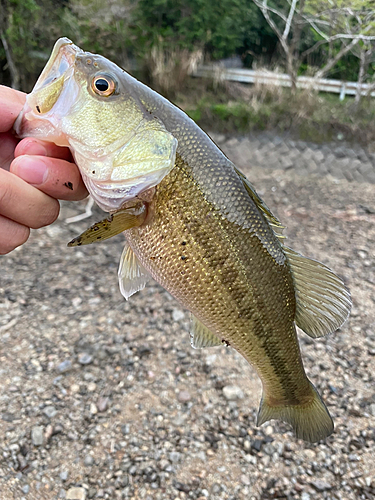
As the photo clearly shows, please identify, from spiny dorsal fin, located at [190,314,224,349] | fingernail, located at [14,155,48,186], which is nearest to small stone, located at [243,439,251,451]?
spiny dorsal fin, located at [190,314,224,349]

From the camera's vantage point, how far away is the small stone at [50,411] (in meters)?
2.47

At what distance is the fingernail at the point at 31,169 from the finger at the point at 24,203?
2cm

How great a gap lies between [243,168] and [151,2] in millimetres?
4545

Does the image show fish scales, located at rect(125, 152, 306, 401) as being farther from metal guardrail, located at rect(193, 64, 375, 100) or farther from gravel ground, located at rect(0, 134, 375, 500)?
metal guardrail, located at rect(193, 64, 375, 100)

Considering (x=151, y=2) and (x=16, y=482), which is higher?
(x=151, y=2)

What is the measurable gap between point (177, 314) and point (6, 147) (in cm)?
215

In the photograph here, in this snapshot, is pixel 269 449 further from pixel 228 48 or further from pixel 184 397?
pixel 228 48

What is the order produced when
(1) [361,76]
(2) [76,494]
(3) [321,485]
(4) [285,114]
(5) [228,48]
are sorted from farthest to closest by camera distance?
(5) [228,48] < (1) [361,76] < (4) [285,114] < (3) [321,485] < (2) [76,494]

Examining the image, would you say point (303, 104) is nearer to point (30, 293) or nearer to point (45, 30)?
point (45, 30)

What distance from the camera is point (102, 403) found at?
2.59 metres

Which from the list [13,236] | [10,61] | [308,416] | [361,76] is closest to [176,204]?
[13,236]

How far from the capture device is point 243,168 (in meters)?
6.48

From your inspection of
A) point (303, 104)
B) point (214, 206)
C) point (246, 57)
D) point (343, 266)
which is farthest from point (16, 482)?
point (246, 57)

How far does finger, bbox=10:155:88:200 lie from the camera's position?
1.31 meters
